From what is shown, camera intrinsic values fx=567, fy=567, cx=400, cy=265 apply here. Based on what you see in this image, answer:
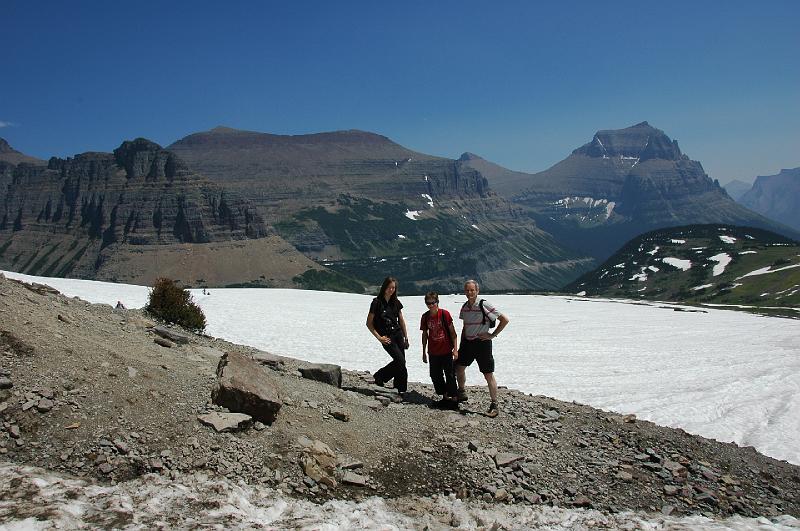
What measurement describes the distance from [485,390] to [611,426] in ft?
14.6

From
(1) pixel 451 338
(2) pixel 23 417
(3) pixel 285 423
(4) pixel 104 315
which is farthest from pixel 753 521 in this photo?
(4) pixel 104 315

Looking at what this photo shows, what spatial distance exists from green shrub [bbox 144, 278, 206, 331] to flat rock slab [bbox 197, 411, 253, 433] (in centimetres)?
1001

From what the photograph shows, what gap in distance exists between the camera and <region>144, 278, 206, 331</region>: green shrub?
2061 centimetres

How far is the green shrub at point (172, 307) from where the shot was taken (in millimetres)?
20609

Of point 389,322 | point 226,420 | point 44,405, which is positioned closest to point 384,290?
point 389,322

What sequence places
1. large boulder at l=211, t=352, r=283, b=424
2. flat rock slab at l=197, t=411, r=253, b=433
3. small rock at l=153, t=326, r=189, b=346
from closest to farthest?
flat rock slab at l=197, t=411, r=253, b=433 → large boulder at l=211, t=352, r=283, b=424 → small rock at l=153, t=326, r=189, b=346

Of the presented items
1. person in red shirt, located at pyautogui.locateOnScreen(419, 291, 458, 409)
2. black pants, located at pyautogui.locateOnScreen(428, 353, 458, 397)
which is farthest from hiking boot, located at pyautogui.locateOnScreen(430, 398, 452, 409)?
black pants, located at pyautogui.locateOnScreen(428, 353, 458, 397)

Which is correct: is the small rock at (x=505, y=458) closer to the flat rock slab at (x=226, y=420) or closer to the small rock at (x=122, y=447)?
the flat rock slab at (x=226, y=420)

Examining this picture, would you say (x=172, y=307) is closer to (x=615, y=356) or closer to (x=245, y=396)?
(x=245, y=396)

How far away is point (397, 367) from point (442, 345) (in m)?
1.76

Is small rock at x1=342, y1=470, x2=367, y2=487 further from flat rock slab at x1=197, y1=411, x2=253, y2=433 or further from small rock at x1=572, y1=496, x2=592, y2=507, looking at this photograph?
small rock at x1=572, y1=496, x2=592, y2=507

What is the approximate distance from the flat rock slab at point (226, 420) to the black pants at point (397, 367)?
472 centimetres

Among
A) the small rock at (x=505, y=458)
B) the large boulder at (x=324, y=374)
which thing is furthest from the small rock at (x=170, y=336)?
the small rock at (x=505, y=458)

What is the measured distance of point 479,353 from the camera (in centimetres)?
1484
